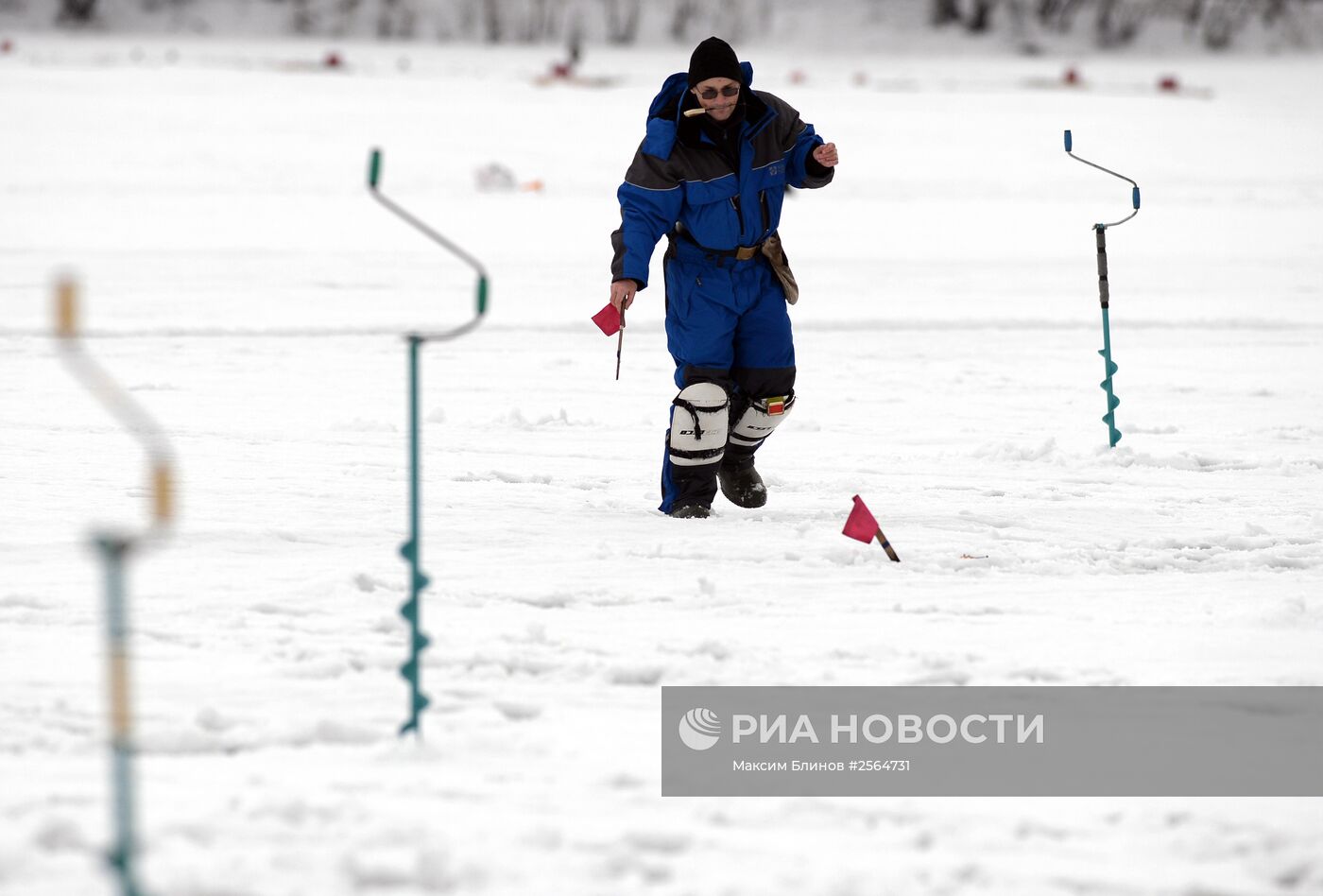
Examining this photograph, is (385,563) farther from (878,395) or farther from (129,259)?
(129,259)

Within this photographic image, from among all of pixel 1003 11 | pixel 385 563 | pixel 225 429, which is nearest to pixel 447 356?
pixel 225 429

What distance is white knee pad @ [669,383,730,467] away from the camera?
4.92 m

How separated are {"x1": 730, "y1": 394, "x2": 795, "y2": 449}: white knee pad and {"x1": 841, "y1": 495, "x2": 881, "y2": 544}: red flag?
2.27ft

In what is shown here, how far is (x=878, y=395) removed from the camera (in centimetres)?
753

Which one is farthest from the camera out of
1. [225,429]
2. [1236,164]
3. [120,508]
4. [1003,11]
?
[1003,11]

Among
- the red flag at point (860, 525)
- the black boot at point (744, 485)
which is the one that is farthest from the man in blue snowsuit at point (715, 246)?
the red flag at point (860, 525)

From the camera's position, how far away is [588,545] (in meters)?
4.72

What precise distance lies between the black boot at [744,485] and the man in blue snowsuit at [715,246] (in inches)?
5.6

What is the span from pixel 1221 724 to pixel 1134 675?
0.95 ft

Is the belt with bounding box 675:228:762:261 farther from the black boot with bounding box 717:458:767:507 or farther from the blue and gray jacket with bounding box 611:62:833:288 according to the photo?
the black boot with bounding box 717:458:767:507

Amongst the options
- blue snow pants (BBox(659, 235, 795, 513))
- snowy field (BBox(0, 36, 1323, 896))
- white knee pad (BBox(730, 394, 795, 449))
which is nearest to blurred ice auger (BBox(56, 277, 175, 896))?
snowy field (BBox(0, 36, 1323, 896))

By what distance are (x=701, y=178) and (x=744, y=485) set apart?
1.17m

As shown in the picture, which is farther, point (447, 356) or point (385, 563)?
point (447, 356)

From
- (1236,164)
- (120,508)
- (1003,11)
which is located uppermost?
(1003,11)
